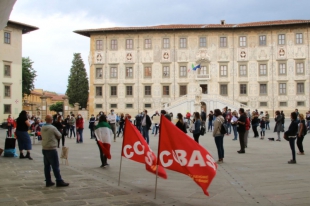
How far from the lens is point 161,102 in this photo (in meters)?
45.1

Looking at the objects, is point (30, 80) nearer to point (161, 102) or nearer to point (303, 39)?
point (161, 102)

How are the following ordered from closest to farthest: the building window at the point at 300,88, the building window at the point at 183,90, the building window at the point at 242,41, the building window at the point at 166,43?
the building window at the point at 300,88, the building window at the point at 242,41, the building window at the point at 183,90, the building window at the point at 166,43

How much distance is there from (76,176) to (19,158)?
13.0 feet

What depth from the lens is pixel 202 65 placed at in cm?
4431

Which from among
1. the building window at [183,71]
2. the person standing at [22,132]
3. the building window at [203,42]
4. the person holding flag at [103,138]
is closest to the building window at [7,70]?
the building window at [183,71]

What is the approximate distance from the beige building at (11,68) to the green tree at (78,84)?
28540 millimetres

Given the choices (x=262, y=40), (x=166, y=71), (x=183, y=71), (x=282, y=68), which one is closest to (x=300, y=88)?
(x=282, y=68)

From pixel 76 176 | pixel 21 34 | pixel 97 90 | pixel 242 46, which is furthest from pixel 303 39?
pixel 76 176

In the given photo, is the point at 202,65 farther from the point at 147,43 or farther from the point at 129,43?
the point at 129,43

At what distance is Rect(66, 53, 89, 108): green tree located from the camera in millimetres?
68188

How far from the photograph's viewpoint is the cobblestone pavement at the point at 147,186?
609 cm

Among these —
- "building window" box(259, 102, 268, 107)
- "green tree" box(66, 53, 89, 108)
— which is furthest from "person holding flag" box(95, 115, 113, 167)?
"green tree" box(66, 53, 89, 108)

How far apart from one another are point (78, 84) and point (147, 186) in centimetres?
6319

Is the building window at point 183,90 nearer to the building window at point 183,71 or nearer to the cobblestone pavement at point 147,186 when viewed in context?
the building window at point 183,71
